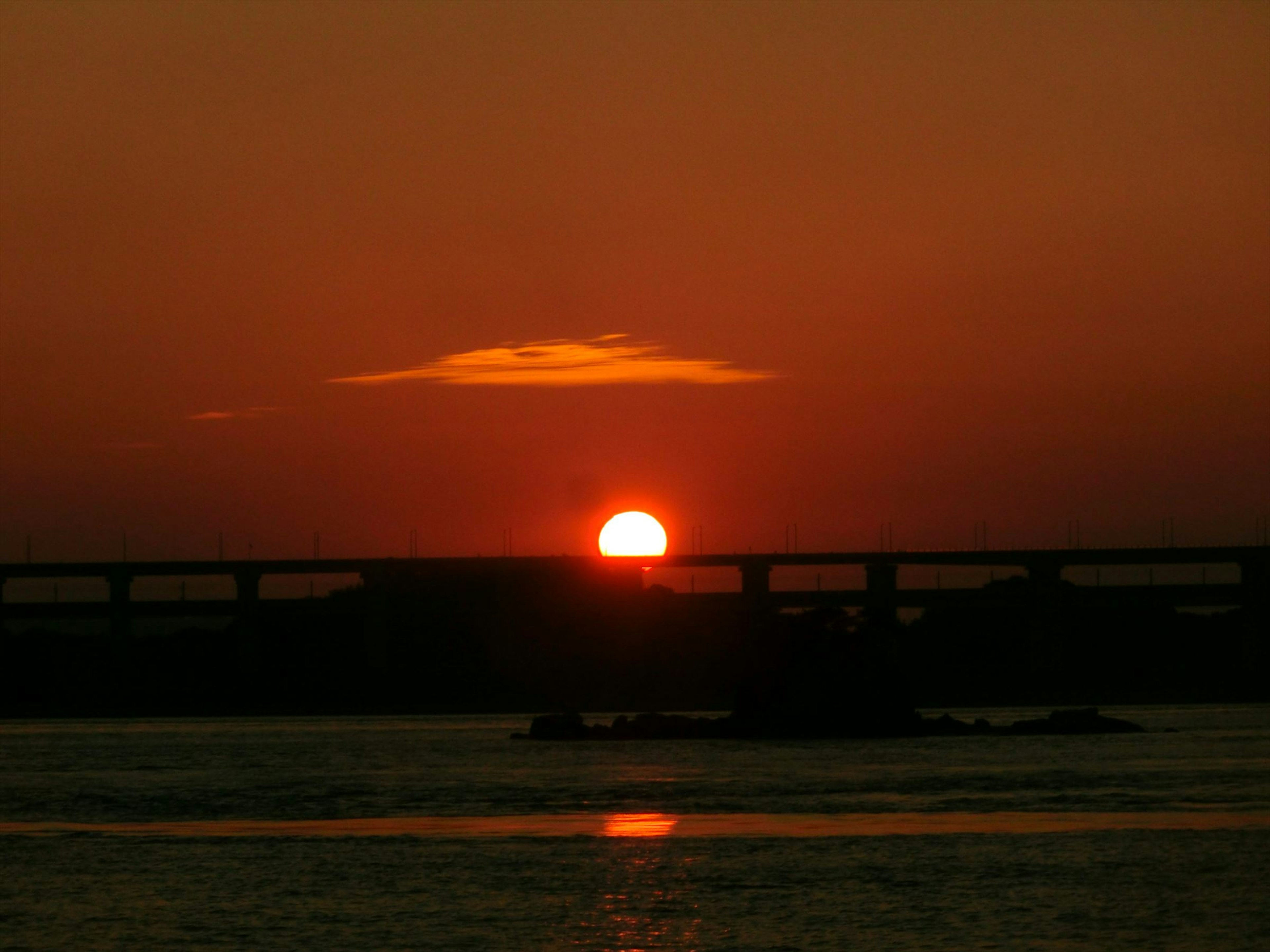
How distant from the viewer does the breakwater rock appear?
372 ft

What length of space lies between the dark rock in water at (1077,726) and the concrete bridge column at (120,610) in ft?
264

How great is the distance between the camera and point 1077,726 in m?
115

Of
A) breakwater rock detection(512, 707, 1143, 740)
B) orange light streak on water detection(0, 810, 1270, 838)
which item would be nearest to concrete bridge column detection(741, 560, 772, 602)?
breakwater rock detection(512, 707, 1143, 740)

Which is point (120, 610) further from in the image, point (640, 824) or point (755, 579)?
point (640, 824)

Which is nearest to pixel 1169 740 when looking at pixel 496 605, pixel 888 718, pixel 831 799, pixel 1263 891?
pixel 888 718

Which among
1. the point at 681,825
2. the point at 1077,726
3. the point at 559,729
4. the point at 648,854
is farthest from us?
the point at 559,729

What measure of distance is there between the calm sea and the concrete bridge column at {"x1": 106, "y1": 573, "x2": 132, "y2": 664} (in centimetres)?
7416

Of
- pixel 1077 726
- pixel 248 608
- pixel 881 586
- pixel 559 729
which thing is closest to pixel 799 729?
pixel 559 729

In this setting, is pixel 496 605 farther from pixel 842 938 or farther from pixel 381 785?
pixel 842 938

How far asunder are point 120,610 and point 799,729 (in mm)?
73117

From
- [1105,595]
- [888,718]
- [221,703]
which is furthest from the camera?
[221,703]

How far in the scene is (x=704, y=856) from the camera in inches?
1806

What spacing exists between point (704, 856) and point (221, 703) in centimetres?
13805

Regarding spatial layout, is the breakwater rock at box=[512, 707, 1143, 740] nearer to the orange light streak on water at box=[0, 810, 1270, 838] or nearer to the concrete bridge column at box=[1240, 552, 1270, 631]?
the concrete bridge column at box=[1240, 552, 1270, 631]
